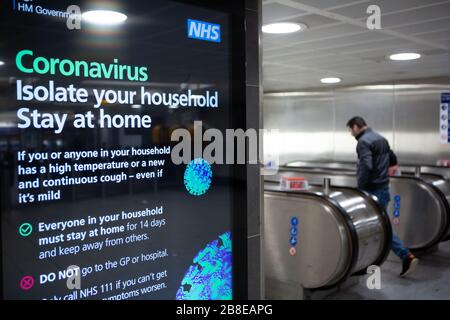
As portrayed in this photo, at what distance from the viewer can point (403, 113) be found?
827cm

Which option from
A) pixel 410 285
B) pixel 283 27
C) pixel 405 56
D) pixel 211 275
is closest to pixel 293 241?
pixel 410 285

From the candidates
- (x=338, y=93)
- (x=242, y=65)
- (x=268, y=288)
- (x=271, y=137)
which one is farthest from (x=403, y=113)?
(x=242, y=65)

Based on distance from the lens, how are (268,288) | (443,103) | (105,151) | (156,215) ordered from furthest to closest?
(443,103), (268,288), (156,215), (105,151)

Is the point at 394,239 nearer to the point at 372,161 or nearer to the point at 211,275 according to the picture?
the point at 372,161

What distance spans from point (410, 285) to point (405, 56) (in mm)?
2690

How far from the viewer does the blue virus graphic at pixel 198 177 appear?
191cm

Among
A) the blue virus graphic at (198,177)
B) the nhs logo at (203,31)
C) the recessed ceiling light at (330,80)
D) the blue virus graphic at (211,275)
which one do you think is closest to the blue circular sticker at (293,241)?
the blue virus graphic at (211,275)

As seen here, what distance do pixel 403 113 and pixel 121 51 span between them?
24.8 ft

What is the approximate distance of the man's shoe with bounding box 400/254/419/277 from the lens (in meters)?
4.89

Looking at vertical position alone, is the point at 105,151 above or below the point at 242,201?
above

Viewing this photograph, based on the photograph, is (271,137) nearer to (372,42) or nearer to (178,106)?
(372,42)

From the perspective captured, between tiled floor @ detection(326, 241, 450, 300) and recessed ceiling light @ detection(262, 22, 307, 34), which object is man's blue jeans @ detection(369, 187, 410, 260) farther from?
recessed ceiling light @ detection(262, 22, 307, 34)

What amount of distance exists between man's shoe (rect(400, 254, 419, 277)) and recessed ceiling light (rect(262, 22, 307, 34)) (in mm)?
2819

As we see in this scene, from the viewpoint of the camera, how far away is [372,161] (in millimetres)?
4977
